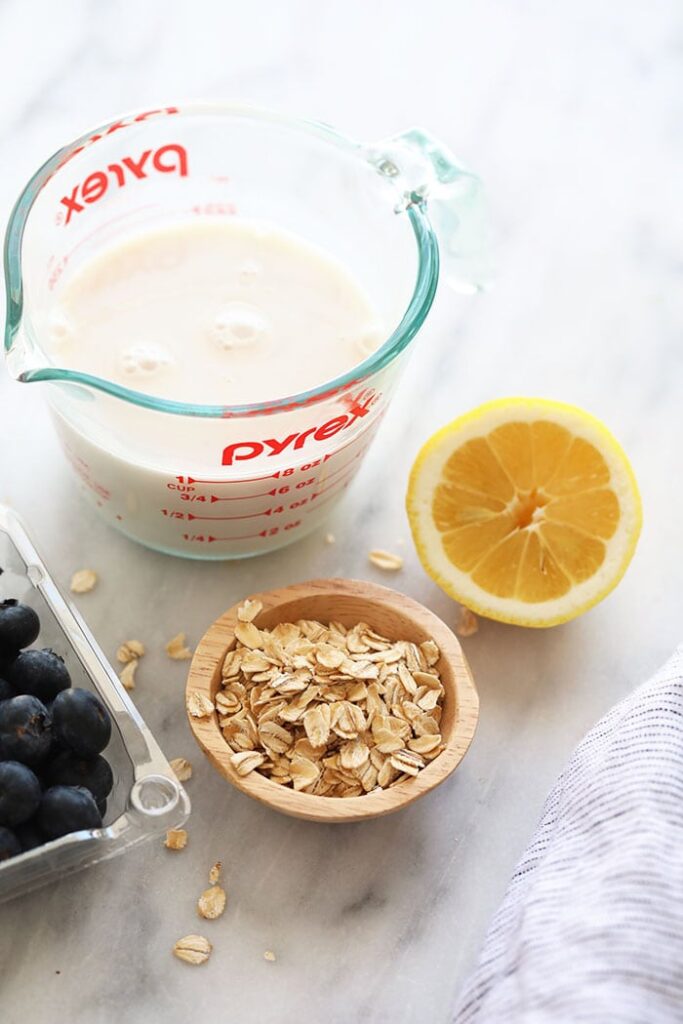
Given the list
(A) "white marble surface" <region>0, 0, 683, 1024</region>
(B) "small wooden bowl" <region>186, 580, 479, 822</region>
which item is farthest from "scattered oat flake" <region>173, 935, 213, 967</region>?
(B) "small wooden bowl" <region>186, 580, 479, 822</region>

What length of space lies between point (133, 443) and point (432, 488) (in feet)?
0.90

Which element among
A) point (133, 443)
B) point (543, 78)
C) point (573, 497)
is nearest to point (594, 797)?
point (573, 497)

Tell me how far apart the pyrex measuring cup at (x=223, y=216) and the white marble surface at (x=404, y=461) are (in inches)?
5.0

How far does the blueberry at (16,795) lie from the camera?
0.90 meters

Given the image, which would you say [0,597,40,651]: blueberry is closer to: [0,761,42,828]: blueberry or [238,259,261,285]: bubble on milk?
[0,761,42,828]: blueberry

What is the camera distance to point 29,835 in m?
0.92

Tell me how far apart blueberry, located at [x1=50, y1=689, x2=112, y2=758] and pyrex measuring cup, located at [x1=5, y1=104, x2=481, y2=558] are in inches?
7.3

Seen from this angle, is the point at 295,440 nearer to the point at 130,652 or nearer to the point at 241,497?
the point at 241,497

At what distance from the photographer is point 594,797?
957 mm

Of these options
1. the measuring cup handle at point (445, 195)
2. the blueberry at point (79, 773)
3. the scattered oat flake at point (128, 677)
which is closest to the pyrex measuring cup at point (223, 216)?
the measuring cup handle at point (445, 195)

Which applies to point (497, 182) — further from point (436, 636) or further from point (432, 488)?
point (436, 636)

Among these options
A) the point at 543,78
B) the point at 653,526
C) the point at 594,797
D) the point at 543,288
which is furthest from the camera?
the point at 543,78

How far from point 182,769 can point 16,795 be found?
19cm

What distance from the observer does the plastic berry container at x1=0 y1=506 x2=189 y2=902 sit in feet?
3.01
